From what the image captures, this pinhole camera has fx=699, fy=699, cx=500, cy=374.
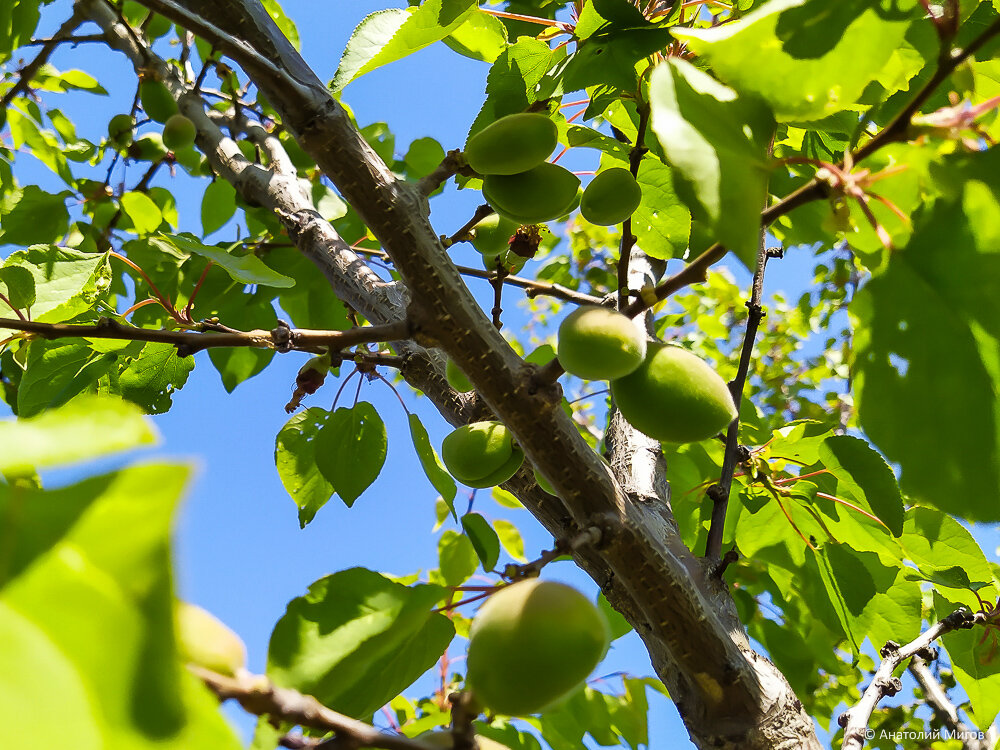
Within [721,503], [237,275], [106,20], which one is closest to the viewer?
[237,275]

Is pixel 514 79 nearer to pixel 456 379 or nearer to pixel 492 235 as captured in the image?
pixel 492 235

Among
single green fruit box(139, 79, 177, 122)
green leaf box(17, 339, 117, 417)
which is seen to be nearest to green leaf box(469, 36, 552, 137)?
green leaf box(17, 339, 117, 417)

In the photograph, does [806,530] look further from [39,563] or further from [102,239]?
[102,239]

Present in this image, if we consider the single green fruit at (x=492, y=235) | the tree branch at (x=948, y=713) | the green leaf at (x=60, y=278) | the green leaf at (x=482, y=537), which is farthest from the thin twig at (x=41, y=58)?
the tree branch at (x=948, y=713)

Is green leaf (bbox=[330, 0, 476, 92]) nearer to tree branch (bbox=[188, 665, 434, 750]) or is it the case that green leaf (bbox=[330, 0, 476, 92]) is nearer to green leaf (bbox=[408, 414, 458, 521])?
green leaf (bbox=[408, 414, 458, 521])

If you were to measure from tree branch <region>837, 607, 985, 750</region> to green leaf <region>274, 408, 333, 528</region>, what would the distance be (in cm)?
108

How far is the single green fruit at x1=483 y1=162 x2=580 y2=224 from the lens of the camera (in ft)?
3.37

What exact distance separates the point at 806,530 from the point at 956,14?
3.57ft

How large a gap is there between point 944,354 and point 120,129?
2.86 metres

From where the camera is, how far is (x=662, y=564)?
0.94 meters

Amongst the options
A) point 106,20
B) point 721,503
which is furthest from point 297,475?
point 106,20

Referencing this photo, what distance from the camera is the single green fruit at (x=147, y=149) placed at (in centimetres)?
264

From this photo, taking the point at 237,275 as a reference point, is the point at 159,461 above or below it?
below

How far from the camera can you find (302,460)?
154 cm
